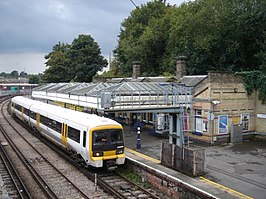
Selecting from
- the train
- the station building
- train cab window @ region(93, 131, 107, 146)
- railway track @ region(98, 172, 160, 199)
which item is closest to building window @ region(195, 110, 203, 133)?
the station building

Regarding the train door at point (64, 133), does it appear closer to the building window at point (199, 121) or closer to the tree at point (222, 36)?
the building window at point (199, 121)

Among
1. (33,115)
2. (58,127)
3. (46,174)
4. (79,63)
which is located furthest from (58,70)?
(46,174)

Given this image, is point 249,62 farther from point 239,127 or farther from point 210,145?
point 210,145

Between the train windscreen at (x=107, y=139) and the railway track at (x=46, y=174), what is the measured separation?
2090 mm

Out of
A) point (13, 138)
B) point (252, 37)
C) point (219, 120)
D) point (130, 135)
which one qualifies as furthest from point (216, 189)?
point (252, 37)

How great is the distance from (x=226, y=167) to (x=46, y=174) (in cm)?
872

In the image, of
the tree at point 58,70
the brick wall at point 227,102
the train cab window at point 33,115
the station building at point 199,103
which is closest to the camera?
the station building at point 199,103

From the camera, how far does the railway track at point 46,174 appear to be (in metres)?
12.9

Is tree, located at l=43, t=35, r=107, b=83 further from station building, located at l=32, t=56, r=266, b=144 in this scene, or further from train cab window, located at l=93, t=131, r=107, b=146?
train cab window, located at l=93, t=131, r=107, b=146

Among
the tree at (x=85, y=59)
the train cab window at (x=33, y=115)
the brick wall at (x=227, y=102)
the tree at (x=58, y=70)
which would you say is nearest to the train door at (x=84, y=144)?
the brick wall at (x=227, y=102)

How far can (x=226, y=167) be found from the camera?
15602mm

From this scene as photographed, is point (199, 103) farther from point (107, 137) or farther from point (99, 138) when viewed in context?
point (99, 138)

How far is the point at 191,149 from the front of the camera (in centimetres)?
1402

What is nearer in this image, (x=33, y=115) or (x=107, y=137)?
(x=107, y=137)
